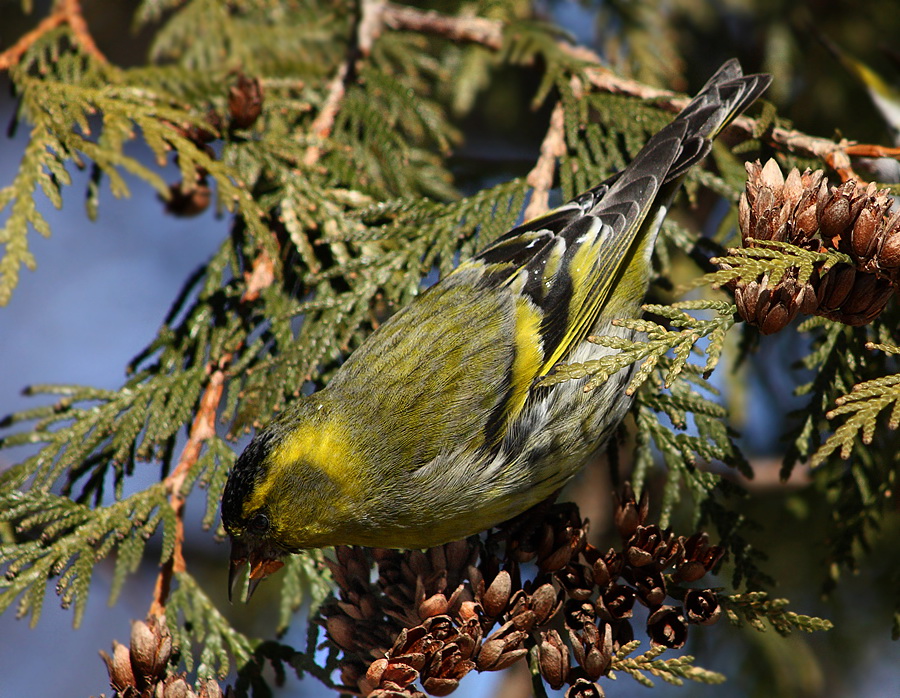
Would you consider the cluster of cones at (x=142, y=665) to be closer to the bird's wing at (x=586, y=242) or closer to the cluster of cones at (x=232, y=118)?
the bird's wing at (x=586, y=242)

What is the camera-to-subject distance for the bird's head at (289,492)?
1862 mm

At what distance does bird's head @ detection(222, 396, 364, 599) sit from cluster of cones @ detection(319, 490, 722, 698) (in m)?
0.24

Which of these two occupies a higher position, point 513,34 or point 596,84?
point 513,34

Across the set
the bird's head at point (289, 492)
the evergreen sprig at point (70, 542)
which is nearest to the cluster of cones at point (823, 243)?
the bird's head at point (289, 492)

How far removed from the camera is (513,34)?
262 cm

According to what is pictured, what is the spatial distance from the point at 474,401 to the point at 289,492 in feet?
1.64

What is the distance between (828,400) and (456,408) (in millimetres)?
857

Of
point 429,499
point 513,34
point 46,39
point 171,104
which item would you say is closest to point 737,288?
point 429,499

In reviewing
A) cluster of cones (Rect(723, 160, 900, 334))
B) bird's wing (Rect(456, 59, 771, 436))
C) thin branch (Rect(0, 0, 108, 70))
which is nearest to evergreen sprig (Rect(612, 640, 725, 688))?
cluster of cones (Rect(723, 160, 900, 334))

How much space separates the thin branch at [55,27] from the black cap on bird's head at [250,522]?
57.4 inches

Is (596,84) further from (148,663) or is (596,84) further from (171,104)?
(148,663)

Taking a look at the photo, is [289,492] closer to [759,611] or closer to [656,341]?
[656,341]

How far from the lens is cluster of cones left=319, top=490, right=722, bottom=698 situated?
1.42 meters

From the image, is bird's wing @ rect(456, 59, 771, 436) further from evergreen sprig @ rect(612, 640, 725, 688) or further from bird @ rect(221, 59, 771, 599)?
evergreen sprig @ rect(612, 640, 725, 688)
